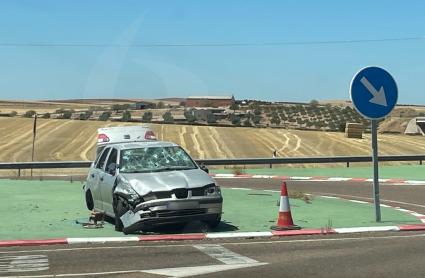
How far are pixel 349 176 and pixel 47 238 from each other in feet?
54.9

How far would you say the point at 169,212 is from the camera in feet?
36.2

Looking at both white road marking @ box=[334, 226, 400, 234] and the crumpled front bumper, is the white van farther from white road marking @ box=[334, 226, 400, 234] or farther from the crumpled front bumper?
white road marking @ box=[334, 226, 400, 234]

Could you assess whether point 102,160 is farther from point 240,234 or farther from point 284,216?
point 284,216

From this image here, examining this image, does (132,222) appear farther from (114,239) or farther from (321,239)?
(321,239)

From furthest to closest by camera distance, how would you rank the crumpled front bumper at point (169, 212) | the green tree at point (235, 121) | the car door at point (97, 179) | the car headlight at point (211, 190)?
the green tree at point (235, 121) < the car door at point (97, 179) < the car headlight at point (211, 190) < the crumpled front bumper at point (169, 212)

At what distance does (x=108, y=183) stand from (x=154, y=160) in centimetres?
97

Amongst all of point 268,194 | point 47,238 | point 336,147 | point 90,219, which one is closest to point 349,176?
point 268,194

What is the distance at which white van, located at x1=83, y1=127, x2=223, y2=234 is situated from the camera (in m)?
11.0

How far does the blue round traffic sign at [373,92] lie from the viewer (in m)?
12.0

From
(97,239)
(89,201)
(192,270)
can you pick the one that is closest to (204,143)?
(89,201)

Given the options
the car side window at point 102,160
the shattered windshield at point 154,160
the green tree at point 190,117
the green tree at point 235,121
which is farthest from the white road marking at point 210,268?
the green tree at point 235,121

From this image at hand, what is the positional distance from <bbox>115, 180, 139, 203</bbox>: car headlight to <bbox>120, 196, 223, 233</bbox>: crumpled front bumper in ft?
0.65

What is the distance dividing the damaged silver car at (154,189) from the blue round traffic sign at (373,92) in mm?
3091

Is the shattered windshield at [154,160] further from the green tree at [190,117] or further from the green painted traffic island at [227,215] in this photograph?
the green tree at [190,117]
